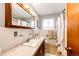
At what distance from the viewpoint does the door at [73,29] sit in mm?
1394

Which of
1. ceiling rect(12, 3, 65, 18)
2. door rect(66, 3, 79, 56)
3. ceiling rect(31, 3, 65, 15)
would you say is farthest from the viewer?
ceiling rect(31, 3, 65, 15)

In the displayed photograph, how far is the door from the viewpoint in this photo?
1.39m

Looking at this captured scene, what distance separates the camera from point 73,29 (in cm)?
144

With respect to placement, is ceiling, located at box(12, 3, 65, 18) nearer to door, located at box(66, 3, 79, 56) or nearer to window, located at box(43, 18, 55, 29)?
window, located at box(43, 18, 55, 29)

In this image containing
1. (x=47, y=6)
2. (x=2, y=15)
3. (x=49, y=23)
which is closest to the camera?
(x=2, y=15)

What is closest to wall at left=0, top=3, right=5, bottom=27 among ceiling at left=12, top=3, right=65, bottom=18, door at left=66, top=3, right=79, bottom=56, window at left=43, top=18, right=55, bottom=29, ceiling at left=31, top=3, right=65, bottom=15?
ceiling at left=12, top=3, right=65, bottom=18

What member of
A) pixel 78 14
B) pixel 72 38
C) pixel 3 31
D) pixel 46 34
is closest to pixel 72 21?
pixel 78 14

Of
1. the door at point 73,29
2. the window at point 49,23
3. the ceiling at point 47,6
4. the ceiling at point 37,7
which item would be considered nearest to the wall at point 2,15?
the ceiling at point 37,7

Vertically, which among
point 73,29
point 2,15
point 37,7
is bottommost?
point 73,29

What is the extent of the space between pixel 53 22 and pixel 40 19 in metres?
0.57

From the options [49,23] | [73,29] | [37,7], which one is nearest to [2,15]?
[73,29]

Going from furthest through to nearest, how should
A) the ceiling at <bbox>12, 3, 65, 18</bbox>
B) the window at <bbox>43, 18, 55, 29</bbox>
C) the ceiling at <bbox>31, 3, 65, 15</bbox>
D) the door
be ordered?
the window at <bbox>43, 18, 55, 29</bbox> < the ceiling at <bbox>31, 3, 65, 15</bbox> < the ceiling at <bbox>12, 3, 65, 18</bbox> < the door

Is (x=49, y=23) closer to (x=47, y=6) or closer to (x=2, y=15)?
(x=47, y=6)

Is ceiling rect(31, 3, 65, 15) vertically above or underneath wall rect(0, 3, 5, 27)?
above
